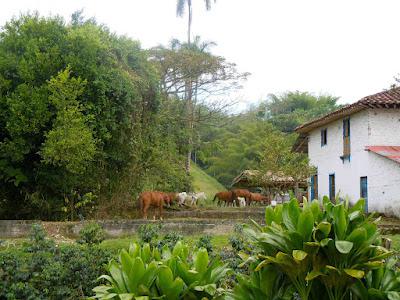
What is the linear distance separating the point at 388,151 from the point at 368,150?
790 millimetres

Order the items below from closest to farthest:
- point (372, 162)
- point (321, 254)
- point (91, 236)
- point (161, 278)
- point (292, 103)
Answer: point (321, 254), point (161, 278), point (91, 236), point (372, 162), point (292, 103)

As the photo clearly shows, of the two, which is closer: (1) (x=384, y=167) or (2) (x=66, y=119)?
(2) (x=66, y=119)

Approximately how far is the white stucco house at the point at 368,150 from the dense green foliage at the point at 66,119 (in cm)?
836

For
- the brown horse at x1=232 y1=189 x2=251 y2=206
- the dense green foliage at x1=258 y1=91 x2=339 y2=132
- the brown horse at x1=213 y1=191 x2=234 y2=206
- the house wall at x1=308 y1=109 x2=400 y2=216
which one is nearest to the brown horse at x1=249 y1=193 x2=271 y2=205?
the brown horse at x1=232 y1=189 x2=251 y2=206

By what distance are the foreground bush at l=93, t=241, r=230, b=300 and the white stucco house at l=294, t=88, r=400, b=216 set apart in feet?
48.0

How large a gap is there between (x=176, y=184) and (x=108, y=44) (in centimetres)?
1024

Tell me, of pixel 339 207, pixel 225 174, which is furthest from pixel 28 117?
pixel 225 174

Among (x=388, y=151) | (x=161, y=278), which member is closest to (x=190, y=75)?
(x=388, y=151)

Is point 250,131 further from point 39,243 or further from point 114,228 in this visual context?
point 39,243

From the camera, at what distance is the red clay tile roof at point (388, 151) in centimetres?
1914

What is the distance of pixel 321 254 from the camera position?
11.8 feet

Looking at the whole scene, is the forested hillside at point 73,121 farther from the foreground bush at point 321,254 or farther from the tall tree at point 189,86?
the foreground bush at point 321,254

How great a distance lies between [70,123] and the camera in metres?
15.3

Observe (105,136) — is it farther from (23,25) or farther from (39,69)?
(23,25)
